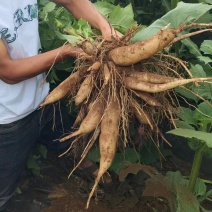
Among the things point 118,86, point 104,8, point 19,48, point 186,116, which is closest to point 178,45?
point 104,8

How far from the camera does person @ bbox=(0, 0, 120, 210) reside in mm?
1721

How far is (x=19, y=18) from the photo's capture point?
1.77 meters

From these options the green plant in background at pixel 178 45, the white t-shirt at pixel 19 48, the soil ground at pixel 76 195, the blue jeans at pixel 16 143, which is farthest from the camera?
the soil ground at pixel 76 195

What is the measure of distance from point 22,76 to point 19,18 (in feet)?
0.69

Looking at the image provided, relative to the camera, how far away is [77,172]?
2.63 m

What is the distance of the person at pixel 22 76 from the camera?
5.65 ft

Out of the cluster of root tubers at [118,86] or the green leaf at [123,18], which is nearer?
the cluster of root tubers at [118,86]

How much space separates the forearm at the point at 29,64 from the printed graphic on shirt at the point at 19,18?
0.08 metres

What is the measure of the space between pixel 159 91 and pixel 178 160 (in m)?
1.15

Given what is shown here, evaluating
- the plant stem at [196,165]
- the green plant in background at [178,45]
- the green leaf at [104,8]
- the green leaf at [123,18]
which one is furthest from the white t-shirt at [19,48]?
the plant stem at [196,165]

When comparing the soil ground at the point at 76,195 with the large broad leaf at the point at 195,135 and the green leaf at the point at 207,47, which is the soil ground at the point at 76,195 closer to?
the green leaf at the point at 207,47

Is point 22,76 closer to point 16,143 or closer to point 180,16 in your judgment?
point 16,143

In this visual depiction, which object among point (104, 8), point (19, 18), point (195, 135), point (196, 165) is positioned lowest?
point (196, 165)

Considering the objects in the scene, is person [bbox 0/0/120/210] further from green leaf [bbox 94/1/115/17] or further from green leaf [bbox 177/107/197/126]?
green leaf [bbox 177/107/197/126]
